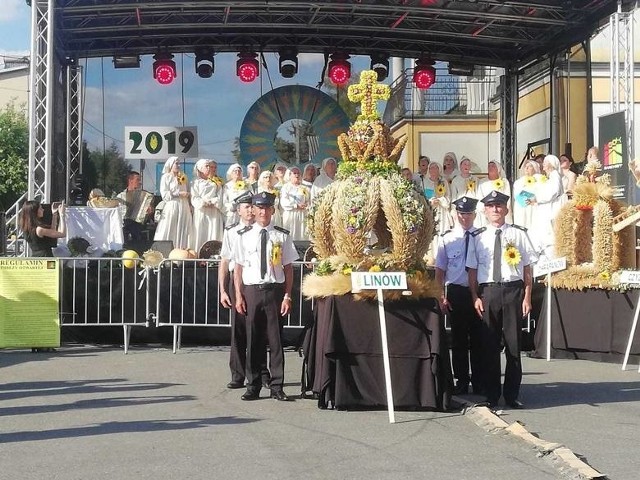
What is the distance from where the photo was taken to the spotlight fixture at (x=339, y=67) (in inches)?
834

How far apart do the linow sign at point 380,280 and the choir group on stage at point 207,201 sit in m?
9.11

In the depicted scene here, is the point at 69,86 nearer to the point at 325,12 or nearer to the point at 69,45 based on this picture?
the point at 69,45

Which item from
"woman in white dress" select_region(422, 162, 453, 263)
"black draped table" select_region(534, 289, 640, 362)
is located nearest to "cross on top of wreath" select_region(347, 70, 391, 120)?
"black draped table" select_region(534, 289, 640, 362)

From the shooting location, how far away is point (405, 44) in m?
21.4

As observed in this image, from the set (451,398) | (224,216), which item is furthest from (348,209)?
(224,216)

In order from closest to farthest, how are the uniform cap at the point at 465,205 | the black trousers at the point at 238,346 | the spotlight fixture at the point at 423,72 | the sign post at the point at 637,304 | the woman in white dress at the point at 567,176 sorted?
the uniform cap at the point at 465,205 → the black trousers at the point at 238,346 → the sign post at the point at 637,304 → the woman in white dress at the point at 567,176 → the spotlight fixture at the point at 423,72

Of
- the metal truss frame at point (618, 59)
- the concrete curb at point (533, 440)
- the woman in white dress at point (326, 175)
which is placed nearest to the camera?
the concrete curb at point (533, 440)

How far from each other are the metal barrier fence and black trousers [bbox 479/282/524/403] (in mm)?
4758

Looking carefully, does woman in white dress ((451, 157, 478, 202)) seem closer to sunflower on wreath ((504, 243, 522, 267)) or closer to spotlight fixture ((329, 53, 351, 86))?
spotlight fixture ((329, 53, 351, 86))

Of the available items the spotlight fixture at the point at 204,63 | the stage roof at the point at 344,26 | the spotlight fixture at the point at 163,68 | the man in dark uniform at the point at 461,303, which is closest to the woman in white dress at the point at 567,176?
the stage roof at the point at 344,26

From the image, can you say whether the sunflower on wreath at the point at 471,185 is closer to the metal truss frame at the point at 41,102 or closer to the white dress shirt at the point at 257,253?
the metal truss frame at the point at 41,102

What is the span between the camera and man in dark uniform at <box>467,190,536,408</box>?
9531 millimetres

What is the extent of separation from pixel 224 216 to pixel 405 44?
597 centimetres

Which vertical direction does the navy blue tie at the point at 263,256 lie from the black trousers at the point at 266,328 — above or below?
above
